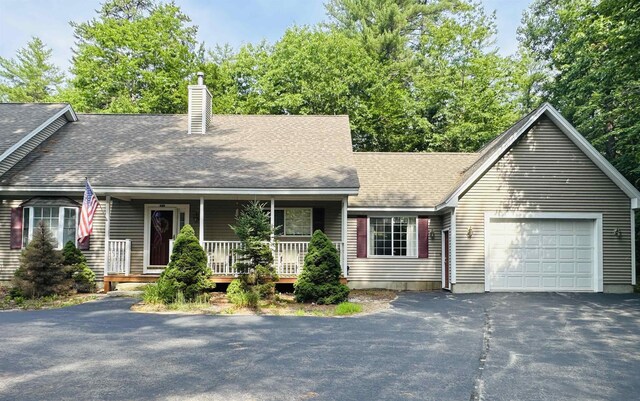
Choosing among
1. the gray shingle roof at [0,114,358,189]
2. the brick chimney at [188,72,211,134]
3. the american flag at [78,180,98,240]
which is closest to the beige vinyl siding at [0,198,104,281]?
the gray shingle roof at [0,114,358,189]

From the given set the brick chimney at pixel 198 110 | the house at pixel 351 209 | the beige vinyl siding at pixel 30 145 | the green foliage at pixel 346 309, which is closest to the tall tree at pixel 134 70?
the beige vinyl siding at pixel 30 145

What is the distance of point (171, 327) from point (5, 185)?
8542mm

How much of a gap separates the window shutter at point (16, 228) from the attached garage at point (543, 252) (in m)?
13.5

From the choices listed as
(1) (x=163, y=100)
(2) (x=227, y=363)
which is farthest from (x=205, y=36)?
(2) (x=227, y=363)

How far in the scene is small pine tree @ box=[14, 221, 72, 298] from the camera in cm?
1241

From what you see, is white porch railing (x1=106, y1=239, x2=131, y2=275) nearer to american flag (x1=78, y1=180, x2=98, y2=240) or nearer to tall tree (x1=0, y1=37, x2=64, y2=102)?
american flag (x1=78, y1=180, x2=98, y2=240)

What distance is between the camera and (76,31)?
3531 centimetres

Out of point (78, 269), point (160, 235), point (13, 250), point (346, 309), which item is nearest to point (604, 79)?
point (346, 309)

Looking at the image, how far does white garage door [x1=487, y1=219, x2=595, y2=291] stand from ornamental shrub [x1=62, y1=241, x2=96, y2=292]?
11357 mm

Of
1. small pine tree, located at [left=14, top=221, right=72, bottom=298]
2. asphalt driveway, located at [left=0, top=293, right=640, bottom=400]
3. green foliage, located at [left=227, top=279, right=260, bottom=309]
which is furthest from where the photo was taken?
small pine tree, located at [left=14, top=221, right=72, bottom=298]

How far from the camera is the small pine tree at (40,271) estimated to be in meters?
12.4

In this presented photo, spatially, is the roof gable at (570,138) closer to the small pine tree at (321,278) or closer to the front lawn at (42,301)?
the small pine tree at (321,278)

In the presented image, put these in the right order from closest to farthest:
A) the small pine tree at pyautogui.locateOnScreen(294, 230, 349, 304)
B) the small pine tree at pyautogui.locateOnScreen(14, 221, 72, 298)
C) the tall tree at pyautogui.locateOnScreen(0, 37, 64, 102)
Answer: the small pine tree at pyautogui.locateOnScreen(294, 230, 349, 304), the small pine tree at pyautogui.locateOnScreen(14, 221, 72, 298), the tall tree at pyautogui.locateOnScreen(0, 37, 64, 102)

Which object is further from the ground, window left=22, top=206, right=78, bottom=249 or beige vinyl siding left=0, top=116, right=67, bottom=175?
beige vinyl siding left=0, top=116, right=67, bottom=175
